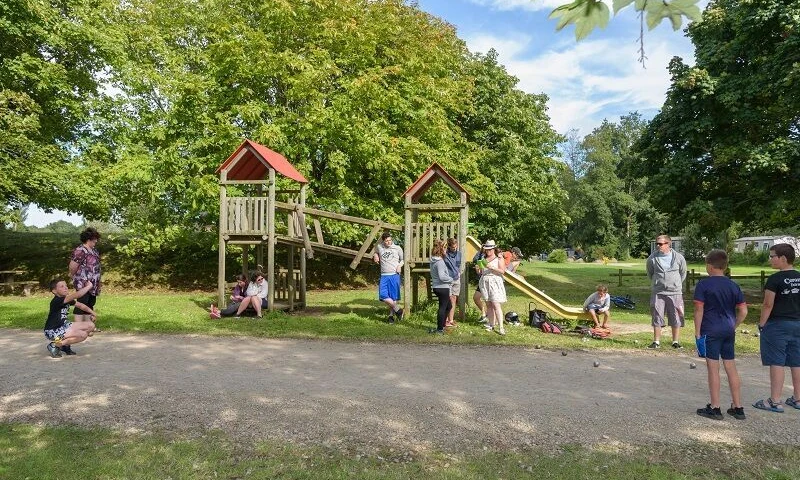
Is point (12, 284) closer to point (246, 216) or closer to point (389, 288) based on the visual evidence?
point (246, 216)

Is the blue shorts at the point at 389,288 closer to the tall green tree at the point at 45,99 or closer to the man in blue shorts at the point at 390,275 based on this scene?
the man in blue shorts at the point at 390,275

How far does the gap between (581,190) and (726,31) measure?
43798 mm

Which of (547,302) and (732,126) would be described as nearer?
(547,302)

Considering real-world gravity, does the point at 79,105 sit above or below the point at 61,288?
above

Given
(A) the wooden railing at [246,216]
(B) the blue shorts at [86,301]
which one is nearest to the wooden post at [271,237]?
(A) the wooden railing at [246,216]

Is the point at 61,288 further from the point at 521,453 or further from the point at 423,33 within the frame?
the point at 423,33

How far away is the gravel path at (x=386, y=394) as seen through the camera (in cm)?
503

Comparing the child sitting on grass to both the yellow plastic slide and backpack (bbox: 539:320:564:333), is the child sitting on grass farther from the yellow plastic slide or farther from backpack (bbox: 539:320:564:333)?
backpack (bbox: 539:320:564:333)

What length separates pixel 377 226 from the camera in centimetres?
1396

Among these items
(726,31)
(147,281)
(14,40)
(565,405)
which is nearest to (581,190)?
(726,31)

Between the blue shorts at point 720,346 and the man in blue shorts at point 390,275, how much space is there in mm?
7505

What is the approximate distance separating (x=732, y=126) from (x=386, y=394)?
15.5 meters

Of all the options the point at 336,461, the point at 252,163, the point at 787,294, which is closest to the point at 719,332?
the point at 787,294

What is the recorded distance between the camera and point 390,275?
12.5 m
